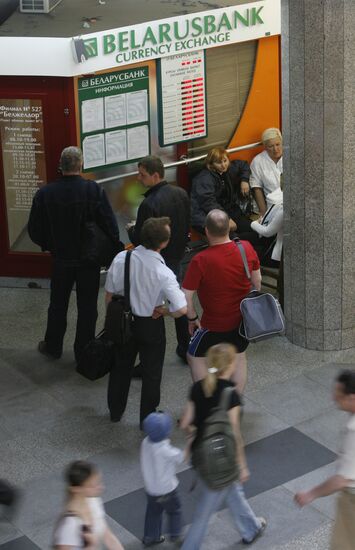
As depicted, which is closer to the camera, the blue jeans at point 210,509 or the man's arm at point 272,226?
the blue jeans at point 210,509

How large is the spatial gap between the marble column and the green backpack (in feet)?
10.4

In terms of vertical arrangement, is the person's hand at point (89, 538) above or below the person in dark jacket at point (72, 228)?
below

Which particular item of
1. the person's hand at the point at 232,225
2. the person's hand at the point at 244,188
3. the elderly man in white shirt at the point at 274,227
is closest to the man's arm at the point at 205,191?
the person's hand at the point at 232,225

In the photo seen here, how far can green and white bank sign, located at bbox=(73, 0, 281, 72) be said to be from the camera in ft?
31.2

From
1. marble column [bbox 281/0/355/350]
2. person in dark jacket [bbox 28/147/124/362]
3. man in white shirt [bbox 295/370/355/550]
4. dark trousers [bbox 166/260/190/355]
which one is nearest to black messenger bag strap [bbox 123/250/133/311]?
person in dark jacket [bbox 28/147/124/362]

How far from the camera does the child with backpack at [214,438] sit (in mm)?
5527

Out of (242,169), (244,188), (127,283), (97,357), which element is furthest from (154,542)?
(242,169)

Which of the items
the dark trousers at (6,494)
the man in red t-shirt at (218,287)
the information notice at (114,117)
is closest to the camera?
the dark trousers at (6,494)

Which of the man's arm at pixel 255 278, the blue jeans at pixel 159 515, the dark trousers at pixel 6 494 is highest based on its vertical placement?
the man's arm at pixel 255 278

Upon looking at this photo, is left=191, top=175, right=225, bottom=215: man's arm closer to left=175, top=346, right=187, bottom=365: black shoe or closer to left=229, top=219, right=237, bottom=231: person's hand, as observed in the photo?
left=229, top=219, right=237, bottom=231: person's hand

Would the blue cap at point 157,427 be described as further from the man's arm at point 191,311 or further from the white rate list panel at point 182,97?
the white rate list panel at point 182,97

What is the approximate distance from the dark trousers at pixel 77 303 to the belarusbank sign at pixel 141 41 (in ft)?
6.69

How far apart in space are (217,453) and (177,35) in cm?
551

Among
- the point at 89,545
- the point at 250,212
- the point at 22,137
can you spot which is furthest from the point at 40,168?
the point at 89,545
